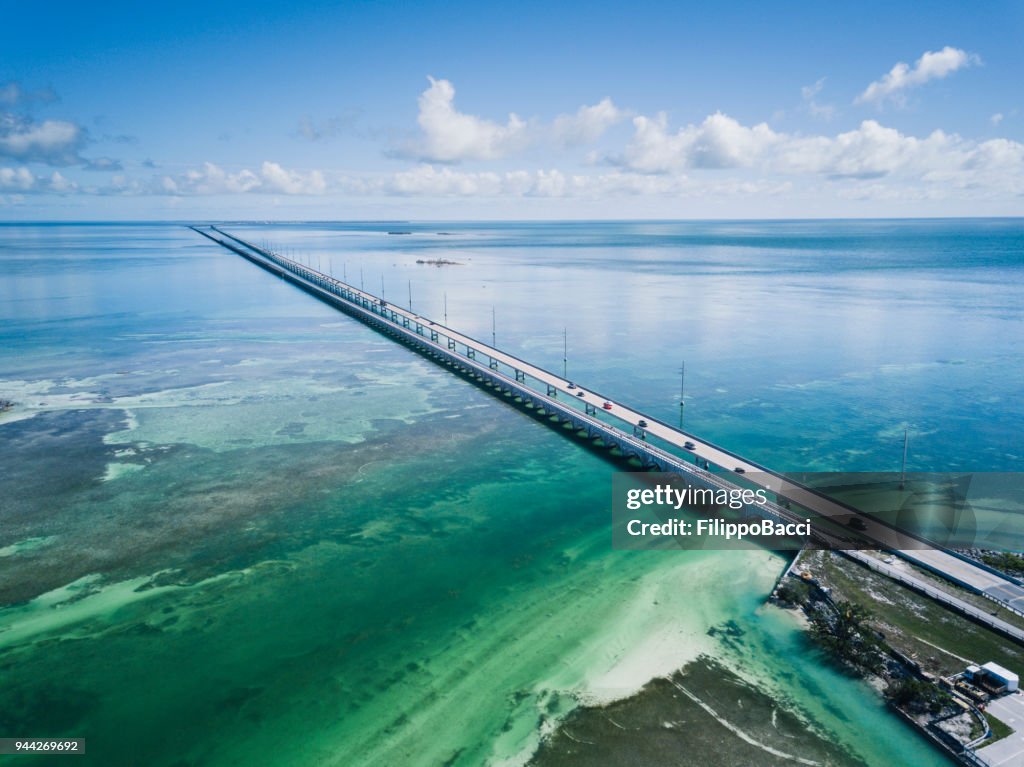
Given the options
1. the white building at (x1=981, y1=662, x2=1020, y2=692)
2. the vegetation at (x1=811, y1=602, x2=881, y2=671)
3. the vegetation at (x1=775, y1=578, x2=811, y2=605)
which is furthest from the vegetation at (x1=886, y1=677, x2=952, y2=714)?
the vegetation at (x1=775, y1=578, x2=811, y2=605)

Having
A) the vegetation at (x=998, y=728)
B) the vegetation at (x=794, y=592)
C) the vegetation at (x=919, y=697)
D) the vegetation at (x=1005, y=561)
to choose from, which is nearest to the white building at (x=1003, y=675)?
the vegetation at (x=998, y=728)

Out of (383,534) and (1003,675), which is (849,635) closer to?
(1003,675)

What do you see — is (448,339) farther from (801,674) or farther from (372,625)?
(801,674)

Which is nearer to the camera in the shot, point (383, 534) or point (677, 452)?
point (383, 534)

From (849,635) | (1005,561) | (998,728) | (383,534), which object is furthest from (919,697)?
(383,534)

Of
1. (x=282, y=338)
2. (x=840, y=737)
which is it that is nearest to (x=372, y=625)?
(x=840, y=737)

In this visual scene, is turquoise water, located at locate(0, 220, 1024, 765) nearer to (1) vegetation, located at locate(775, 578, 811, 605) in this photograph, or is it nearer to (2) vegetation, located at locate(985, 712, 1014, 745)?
(1) vegetation, located at locate(775, 578, 811, 605)

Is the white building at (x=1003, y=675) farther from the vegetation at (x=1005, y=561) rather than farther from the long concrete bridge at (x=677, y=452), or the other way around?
the vegetation at (x=1005, y=561)
